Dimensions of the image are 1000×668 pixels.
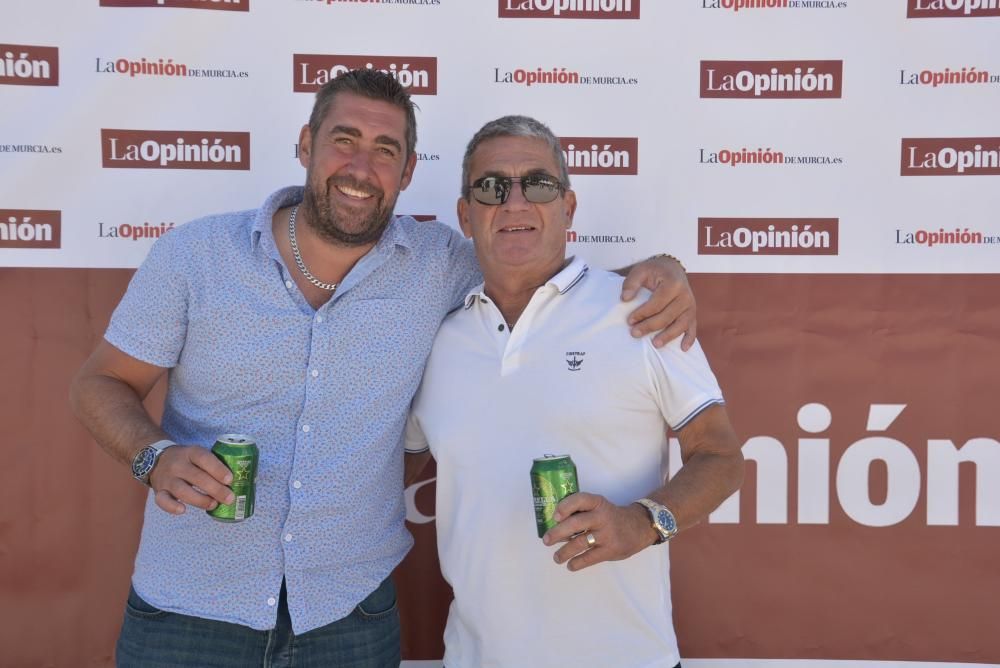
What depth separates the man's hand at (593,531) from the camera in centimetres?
155

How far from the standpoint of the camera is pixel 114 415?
1.82 metres

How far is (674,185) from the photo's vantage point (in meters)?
2.60

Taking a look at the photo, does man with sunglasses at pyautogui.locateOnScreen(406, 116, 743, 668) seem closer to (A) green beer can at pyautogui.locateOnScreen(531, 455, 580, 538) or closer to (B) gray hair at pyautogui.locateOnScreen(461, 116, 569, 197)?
(B) gray hair at pyautogui.locateOnScreen(461, 116, 569, 197)

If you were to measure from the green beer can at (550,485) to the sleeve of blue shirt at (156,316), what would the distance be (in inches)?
35.2

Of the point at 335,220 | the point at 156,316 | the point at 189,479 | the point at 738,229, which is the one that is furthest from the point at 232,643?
the point at 738,229

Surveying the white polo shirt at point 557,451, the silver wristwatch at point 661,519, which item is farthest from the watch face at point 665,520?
the white polo shirt at point 557,451

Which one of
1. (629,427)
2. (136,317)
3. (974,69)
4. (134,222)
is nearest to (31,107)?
(134,222)

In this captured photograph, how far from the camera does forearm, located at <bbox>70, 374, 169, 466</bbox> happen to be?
1.79 metres

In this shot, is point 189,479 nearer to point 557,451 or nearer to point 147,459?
point 147,459

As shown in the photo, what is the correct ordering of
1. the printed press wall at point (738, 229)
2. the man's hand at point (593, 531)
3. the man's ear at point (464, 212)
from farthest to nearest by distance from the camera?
the printed press wall at point (738, 229) → the man's ear at point (464, 212) → the man's hand at point (593, 531)

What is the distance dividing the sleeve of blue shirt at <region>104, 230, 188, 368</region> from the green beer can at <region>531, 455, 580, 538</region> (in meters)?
0.89

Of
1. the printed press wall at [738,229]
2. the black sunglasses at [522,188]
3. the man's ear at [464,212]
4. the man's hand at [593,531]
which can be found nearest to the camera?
the man's hand at [593,531]

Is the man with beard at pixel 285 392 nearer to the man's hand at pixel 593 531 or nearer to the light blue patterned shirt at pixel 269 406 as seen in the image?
the light blue patterned shirt at pixel 269 406

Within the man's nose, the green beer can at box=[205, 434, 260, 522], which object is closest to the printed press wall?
the man's nose
